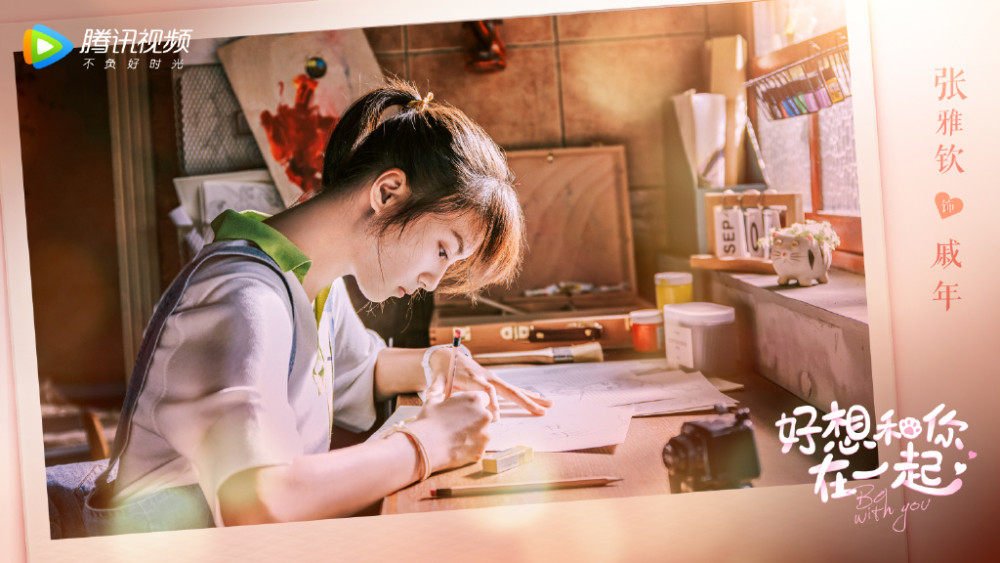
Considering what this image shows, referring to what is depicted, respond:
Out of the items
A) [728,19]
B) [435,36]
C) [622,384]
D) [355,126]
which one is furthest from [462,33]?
[622,384]

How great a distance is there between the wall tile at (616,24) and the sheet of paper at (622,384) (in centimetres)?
86

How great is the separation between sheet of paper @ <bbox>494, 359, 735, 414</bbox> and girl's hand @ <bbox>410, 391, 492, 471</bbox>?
A: 0.49 feet

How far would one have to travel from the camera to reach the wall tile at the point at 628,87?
1.99 metres

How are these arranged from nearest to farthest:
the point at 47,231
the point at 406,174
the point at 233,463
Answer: the point at 233,463, the point at 406,174, the point at 47,231

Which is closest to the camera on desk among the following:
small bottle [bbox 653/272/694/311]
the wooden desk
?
the wooden desk

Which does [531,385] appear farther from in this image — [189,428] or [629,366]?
[189,428]

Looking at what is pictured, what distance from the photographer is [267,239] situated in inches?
74.4

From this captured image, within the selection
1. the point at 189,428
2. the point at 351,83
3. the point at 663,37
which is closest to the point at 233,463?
the point at 189,428

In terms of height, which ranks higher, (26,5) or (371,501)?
(26,5)

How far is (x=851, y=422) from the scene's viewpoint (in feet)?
6.49

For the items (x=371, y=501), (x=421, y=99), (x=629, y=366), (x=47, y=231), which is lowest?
(x=371, y=501)

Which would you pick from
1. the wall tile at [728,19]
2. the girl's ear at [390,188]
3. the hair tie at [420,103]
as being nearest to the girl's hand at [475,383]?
the girl's ear at [390,188]

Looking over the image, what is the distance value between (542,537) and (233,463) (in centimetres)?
80

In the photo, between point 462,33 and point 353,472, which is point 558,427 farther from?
point 462,33
